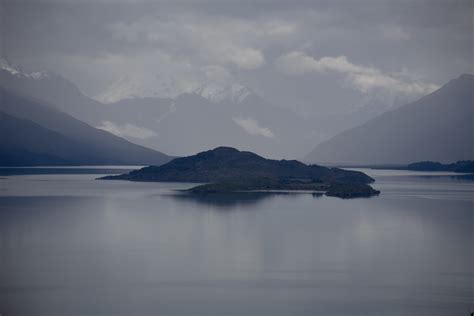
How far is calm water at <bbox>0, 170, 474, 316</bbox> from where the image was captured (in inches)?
1292

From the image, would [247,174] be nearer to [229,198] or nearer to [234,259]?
[229,198]

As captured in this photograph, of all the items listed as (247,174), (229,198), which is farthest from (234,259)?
(247,174)

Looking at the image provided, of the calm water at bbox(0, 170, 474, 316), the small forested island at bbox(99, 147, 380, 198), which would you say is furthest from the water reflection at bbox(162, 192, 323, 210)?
the small forested island at bbox(99, 147, 380, 198)

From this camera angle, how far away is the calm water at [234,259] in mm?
32812

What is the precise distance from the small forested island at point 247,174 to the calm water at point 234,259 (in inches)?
1130

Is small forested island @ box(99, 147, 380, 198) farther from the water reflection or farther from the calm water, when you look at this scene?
the calm water

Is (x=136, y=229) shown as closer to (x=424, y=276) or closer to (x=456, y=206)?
(x=424, y=276)

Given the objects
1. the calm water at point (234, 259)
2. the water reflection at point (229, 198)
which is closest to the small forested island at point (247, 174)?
the water reflection at point (229, 198)

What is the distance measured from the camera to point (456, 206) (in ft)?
240

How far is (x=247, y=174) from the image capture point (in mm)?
113375

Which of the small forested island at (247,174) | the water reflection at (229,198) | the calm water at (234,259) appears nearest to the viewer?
the calm water at (234,259)

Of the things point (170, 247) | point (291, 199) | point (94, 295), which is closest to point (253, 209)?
point (291, 199)

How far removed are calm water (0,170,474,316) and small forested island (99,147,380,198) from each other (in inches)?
1130

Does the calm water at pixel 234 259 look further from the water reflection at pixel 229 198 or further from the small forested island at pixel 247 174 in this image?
the small forested island at pixel 247 174
